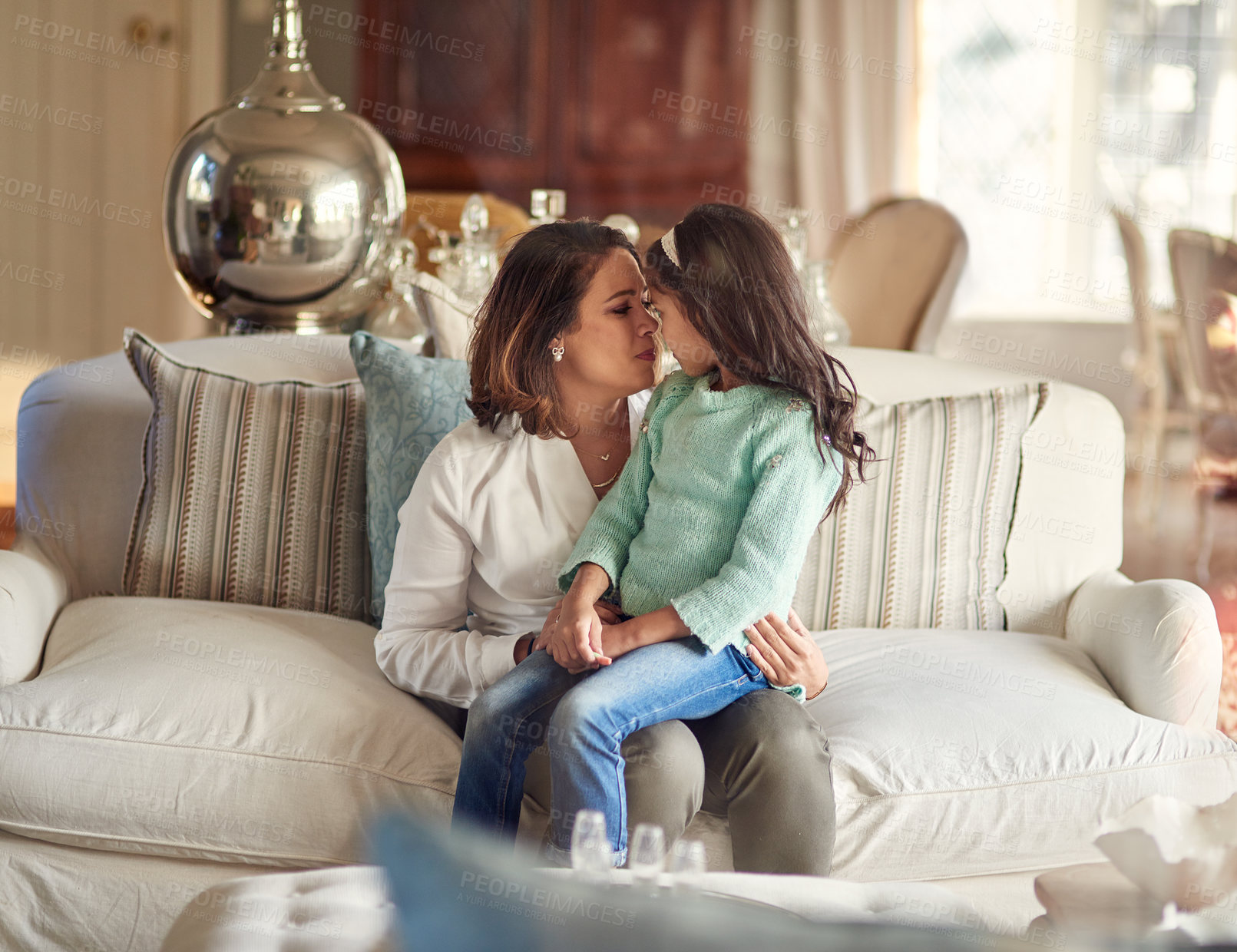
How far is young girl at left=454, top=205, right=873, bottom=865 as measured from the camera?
128 centimetres

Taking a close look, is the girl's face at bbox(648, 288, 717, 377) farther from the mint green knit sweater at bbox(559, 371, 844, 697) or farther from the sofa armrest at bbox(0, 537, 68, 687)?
the sofa armrest at bbox(0, 537, 68, 687)

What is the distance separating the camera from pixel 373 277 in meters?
2.04

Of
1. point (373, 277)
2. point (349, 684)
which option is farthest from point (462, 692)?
point (373, 277)

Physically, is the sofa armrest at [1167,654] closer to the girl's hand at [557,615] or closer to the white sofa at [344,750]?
the white sofa at [344,750]

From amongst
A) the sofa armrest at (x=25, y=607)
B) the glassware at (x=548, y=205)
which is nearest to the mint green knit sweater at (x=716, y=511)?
the sofa armrest at (x=25, y=607)

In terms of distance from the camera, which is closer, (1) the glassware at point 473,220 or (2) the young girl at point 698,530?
(2) the young girl at point 698,530

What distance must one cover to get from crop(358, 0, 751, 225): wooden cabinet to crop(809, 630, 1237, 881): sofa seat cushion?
3459 mm

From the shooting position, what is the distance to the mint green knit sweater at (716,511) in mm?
1307

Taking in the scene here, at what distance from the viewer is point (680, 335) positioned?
1.39m

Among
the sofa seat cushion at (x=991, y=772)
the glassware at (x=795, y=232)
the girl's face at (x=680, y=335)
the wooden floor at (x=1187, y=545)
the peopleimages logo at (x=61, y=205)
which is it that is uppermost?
the peopleimages logo at (x=61, y=205)

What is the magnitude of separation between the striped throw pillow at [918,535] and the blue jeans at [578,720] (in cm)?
39

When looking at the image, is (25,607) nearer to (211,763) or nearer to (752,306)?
(211,763)

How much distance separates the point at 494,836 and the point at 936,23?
430 centimetres

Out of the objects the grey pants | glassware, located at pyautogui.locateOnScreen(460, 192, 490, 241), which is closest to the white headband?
the grey pants
